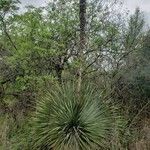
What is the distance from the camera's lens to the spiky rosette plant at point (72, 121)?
12.7 metres

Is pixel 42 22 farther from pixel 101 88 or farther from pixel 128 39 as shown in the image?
pixel 101 88

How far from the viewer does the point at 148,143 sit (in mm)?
11695

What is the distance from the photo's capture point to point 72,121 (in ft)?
42.8

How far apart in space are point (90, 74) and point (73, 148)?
5.19 meters

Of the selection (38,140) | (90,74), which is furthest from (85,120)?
(90,74)

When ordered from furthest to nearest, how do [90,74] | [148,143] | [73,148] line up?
[90,74] → [73,148] → [148,143]

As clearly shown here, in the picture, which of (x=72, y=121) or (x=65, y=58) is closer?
(x=72, y=121)

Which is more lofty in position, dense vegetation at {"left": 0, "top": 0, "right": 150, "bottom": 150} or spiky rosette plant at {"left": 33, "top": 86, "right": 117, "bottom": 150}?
dense vegetation at {"left": 0, "top": 0, "right": 150, "bottom": 150}

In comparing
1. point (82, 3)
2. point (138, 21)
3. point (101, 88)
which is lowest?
point (101, 88)

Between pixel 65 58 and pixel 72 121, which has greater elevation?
pixel 65 58

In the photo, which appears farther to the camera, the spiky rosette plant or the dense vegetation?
the dense vegetation

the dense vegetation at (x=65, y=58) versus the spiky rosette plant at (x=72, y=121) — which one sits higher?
the dense vegetation at (x=65, y=58)

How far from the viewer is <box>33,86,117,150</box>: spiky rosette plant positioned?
41.6ft

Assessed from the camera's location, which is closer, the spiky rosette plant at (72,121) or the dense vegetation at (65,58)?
the spiky rosette plant at (72,121)
